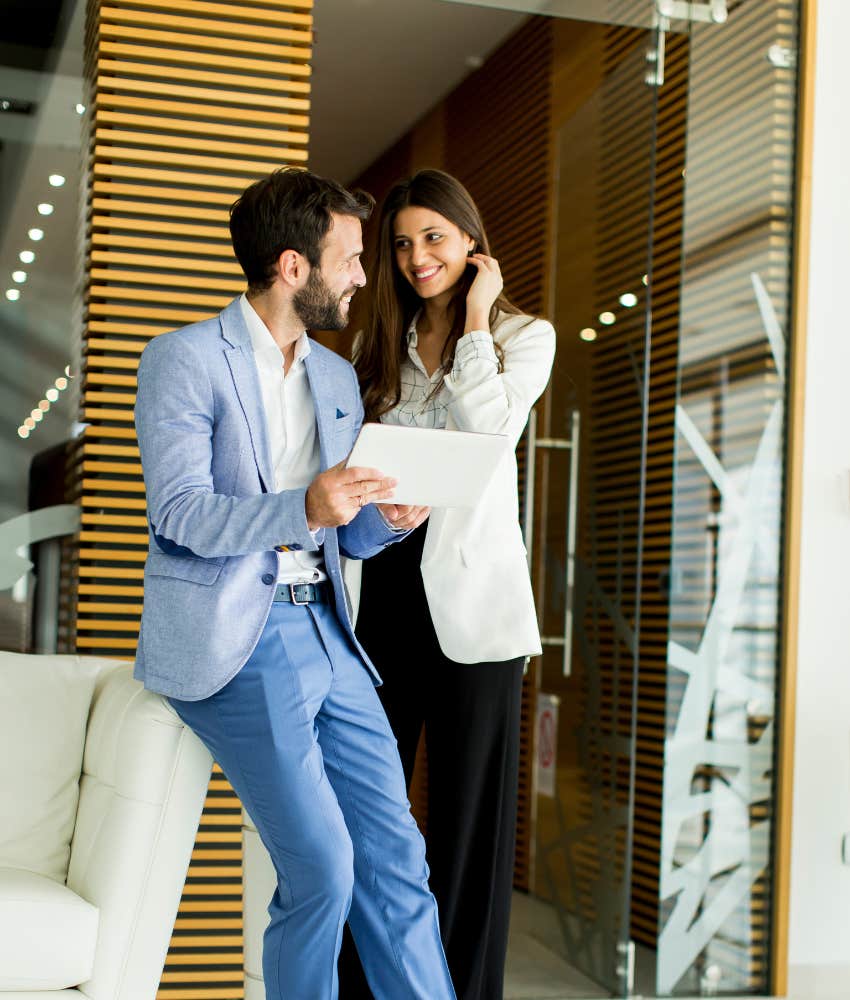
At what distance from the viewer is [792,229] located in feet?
13.8

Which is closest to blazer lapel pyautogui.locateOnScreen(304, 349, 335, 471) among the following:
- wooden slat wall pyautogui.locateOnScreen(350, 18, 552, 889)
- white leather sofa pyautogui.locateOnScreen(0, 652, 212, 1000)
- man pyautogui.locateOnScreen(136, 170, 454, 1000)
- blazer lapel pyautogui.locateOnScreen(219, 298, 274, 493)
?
man pyautogui.locateOnScreen(136, 170, 454, 1000)

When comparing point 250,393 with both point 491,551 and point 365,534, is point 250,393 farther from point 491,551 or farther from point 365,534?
point 491,551

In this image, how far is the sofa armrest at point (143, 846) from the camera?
2428 mm

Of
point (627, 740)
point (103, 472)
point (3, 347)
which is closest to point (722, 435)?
point (627, 740)

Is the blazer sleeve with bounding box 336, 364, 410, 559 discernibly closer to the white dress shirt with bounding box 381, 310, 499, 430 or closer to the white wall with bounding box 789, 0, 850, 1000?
the white dress shirt with bounding box 381, 310, 499, 430

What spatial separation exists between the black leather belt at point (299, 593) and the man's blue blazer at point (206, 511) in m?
0.06

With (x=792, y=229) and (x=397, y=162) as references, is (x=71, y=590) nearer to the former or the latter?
(x=792, y=229)

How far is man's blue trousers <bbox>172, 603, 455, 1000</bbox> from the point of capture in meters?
2.19

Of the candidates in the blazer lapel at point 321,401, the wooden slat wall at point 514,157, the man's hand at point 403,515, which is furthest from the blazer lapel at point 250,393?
the wooden slat wall at point 514,157

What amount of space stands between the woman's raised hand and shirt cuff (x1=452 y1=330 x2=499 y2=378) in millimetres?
34

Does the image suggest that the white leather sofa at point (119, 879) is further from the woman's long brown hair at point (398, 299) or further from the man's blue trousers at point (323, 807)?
the woman's long brown hair at point (398, 299)

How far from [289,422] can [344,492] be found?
0.44m

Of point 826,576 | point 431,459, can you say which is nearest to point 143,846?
point 431,459

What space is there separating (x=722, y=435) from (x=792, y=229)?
729 millimetres
